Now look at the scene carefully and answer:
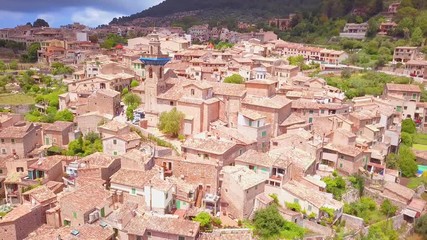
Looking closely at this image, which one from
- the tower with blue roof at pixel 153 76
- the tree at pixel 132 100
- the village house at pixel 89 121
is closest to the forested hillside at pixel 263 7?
the tower with blue roof at pixel 153 76

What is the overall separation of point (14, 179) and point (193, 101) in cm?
1247

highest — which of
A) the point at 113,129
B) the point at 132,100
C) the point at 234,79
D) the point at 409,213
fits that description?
the point at 234,79

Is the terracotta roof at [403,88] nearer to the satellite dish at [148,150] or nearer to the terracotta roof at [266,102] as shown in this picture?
the terracotta roof at [266,102]

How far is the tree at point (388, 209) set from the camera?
24178 millimetres

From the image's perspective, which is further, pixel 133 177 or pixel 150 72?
pixel 150 72

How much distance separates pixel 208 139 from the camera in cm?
2450

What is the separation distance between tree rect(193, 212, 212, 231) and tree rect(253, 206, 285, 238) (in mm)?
2405

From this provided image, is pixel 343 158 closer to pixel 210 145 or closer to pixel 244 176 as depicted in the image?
pixel 244 176

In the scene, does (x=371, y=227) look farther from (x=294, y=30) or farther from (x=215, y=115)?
(x=294, y=30)

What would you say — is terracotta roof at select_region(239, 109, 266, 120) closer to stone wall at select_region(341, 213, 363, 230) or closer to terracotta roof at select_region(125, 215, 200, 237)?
stone wall at select_region(341, 213, 363, 230)

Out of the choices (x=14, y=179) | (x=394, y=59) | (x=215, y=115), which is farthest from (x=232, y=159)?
(x=394, y=59)

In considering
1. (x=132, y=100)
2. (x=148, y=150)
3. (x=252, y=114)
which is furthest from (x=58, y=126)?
(x=252, y=114)

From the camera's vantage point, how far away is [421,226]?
2380 cm

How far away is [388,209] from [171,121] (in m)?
14.9
